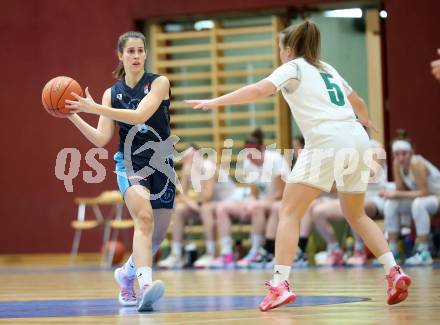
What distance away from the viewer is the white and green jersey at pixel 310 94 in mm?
4633

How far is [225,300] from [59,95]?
4.82ft

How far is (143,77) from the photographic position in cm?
511

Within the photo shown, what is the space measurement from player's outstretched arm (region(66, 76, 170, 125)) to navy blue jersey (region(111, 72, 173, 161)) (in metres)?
0.08

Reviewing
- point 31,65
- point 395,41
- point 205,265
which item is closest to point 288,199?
point 205,265

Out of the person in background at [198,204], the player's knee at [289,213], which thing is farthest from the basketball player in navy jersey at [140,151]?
the person in background at [198,204]

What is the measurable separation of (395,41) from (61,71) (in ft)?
14.3

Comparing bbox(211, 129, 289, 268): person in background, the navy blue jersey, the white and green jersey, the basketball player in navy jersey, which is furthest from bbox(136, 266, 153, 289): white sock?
bbox(211, 129, 289, 268): person in background

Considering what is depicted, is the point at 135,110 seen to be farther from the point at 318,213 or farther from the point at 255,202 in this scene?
the point at 255,202

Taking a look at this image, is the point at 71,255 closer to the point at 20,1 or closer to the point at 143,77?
the point at 20,1

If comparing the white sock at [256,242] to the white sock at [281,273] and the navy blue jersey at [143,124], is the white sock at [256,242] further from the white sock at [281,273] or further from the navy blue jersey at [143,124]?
the white sock at [281,273]

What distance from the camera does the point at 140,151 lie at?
4977 millimetres

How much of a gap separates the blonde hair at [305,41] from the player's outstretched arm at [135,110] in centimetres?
72

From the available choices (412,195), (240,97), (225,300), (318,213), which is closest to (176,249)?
(318,213)

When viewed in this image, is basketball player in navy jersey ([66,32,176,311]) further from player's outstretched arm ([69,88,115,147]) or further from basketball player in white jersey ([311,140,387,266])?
basketball player in white jersey ([311,140,387,266])
